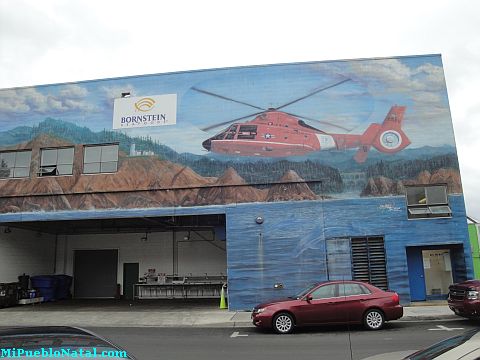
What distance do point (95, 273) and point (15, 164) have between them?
27.5 feet

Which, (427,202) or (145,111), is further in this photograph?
(145,111)

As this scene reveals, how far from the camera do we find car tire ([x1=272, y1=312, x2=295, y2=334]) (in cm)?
1225

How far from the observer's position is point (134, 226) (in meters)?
25.5

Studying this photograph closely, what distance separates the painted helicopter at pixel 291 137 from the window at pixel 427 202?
1964 mm

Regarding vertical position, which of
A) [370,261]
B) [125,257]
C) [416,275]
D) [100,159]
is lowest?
A: [416,275]

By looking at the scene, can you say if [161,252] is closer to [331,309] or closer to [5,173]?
[5,173]

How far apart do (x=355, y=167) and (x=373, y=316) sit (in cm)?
766

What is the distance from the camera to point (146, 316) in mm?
17078

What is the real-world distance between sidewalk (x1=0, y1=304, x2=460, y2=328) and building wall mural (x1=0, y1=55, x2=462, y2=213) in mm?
4490

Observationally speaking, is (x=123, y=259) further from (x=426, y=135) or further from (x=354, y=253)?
(x=426, y=135)

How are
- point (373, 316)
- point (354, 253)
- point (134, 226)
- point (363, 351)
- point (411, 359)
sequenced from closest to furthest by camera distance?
point (411, 359), point (363, 351), point (373, 316), point (354, 253), point (134, 226)

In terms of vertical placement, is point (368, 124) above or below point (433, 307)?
above

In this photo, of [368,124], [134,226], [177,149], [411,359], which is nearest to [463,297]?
[368,124]

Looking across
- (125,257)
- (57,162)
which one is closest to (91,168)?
(57,162)
